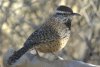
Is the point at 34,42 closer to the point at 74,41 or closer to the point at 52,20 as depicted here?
the point at 52,20

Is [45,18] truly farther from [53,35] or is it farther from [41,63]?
[41,63]

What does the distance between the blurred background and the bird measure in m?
2.93

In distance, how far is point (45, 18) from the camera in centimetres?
775

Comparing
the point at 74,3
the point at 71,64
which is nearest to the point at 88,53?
the point at 74,3

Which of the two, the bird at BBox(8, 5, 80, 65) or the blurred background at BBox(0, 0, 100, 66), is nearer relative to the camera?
the bird at BBox(8, 5, 80, 65)

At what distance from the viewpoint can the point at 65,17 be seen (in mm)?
4484

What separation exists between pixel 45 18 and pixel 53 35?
338 centimetres

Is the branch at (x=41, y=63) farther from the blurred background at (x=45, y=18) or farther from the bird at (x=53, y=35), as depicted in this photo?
the blurred background at (x=45, y=18)

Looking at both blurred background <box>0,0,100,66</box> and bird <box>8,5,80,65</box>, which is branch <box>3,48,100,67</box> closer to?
bird <box>8,5,80,65</box>

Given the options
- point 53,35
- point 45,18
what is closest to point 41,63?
point 53,35

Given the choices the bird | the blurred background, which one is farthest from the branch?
the blurred background

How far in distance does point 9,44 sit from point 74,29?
1065 millimetres

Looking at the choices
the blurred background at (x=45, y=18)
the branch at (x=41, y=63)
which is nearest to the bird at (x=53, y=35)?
the branch at (x=41, y=63)

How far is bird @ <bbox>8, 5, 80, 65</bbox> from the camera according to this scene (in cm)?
430
